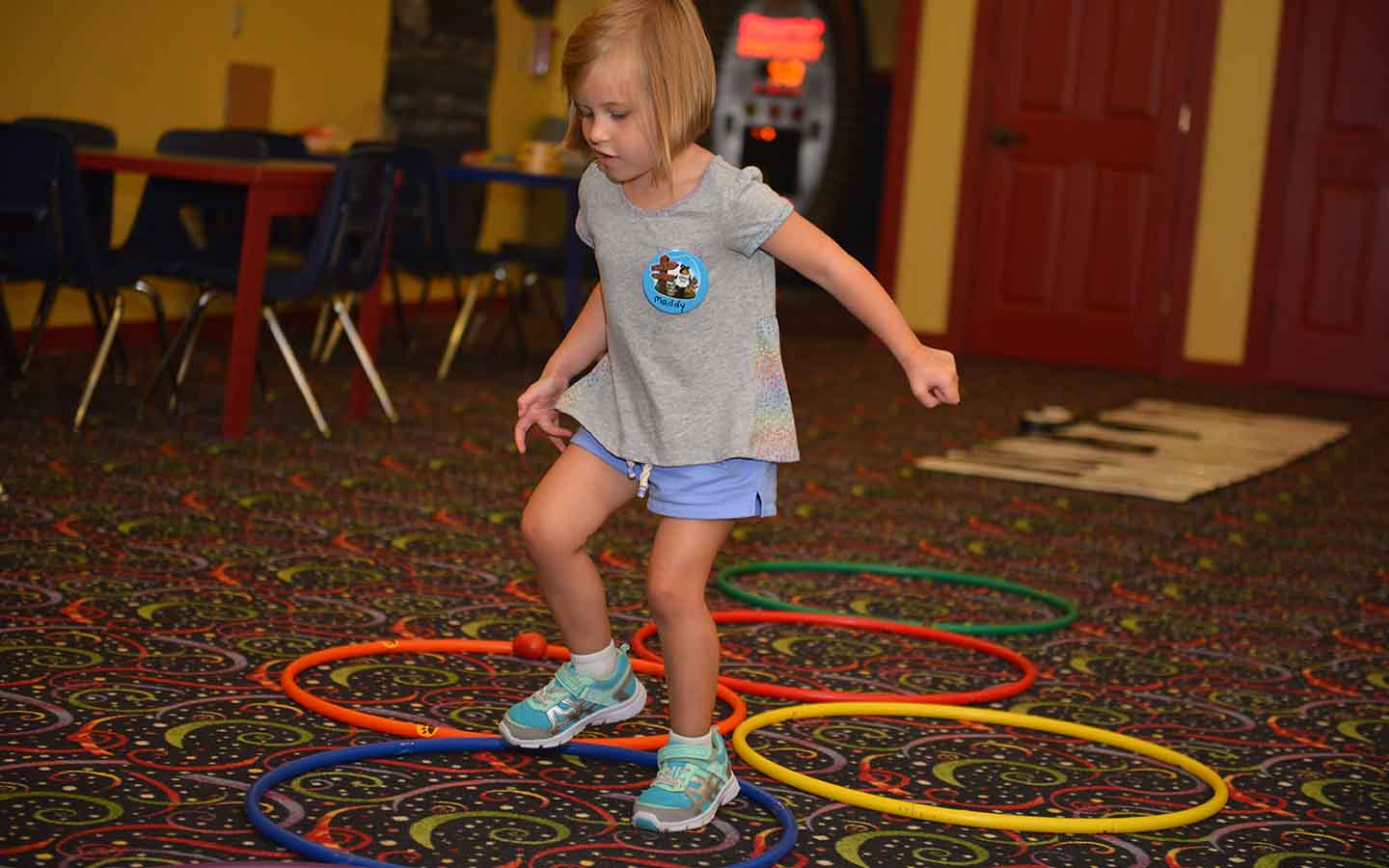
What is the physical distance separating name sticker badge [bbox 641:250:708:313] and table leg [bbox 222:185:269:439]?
2.80 meters

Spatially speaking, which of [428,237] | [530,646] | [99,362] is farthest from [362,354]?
[530,646]

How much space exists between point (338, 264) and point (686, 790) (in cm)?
320

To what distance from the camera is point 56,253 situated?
476 cm

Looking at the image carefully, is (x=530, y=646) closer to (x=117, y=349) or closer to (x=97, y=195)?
(x=97, y=195)

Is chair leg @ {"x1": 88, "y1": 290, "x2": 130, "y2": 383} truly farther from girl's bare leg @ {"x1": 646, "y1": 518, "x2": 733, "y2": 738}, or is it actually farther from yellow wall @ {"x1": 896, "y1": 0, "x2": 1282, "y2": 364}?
yellow wall @ {"x1": 896, "y1": 0, "x2": 1282, "y2": 364}

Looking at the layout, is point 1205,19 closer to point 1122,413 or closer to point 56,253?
point 1122,413

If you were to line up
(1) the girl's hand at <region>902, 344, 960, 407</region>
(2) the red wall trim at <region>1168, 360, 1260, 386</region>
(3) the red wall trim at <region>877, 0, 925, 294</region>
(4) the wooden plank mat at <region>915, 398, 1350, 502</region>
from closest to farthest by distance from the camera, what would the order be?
(1) the girl's hand at <region>902, 344, 960, 407</region> < (4) the wooden plank mat at <region>915, 398, 1350, 502</region> < (2) the red wall trim at <region>1168, 360, 1260, 386</region> < (3) the red wall trim at <region>877, 0, 925, 294</region>

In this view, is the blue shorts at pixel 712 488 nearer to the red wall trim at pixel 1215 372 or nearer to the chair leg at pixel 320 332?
the chair leg at pixel 320 332

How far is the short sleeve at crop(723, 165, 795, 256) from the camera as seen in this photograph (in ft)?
7.44

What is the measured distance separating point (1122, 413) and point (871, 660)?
447 cm

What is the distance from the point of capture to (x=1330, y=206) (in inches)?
354

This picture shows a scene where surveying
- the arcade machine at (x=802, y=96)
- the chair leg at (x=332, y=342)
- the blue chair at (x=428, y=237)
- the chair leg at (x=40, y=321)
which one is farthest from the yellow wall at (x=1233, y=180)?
the chair leg at (x=40, y=321)

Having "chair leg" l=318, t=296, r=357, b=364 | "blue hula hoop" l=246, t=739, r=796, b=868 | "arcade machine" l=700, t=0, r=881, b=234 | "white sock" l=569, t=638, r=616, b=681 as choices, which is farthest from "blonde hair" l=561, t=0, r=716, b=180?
"arcade machine" l=700, t=0, r=881, b=234

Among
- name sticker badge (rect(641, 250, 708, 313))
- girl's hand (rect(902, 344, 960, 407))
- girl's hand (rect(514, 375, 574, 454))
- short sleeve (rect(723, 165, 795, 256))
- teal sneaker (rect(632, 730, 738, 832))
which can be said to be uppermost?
short sleeve (rect(723, 165, 795, 256))
